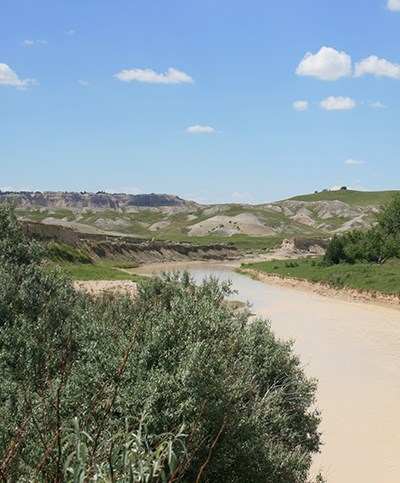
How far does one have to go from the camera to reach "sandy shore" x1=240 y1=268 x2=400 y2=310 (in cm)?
5398

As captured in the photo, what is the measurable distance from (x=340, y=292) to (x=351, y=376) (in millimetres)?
34818

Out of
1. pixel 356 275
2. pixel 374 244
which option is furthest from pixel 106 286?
pixel 374 244

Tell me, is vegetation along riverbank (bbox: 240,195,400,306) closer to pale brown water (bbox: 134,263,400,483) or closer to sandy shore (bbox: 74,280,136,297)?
pale brown water (bbox: 134,263,400,483)

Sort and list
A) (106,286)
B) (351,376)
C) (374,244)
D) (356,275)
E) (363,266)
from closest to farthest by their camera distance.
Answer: (351,376)
(106,286)
(356,275)
(363,266)
(374,244)

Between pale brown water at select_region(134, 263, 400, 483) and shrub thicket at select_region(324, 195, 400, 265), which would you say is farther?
shrub thicket at select_region(324, 195, 400, 265)

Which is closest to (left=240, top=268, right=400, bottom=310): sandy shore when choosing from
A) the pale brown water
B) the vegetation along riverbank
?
the vegetation along riverbank

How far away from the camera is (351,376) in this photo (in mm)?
28484

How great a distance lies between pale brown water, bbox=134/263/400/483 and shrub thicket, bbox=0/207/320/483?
2.34m

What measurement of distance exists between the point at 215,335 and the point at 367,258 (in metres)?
69.4

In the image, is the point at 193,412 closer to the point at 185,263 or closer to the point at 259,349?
the point at 259,349

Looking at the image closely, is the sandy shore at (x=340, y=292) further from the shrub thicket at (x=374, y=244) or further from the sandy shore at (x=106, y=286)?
the sandy shore at (x=106, y=286)

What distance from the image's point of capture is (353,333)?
41062 mm

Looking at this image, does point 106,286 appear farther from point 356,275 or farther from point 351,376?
point 356,275

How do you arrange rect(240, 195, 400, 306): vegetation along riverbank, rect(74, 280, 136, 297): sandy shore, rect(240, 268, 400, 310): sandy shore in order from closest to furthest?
rect(74, 280, 136, 297): sandy shore, rect(240, 268, 400, 310): sandy shore, rect(240, 195, 400, 306): vegetation along riverbank
